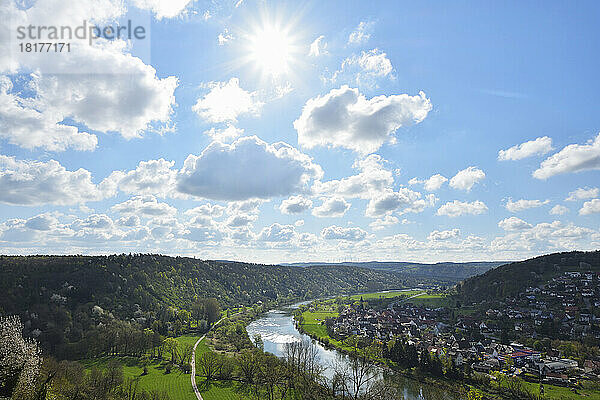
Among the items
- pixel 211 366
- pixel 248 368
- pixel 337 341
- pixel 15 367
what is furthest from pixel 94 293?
pixel 15 367

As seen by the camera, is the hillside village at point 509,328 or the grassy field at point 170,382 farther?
the hillside village at point 509,328

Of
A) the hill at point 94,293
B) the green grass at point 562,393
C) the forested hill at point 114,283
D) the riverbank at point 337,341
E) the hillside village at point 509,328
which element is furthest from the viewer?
the forested hill at point 114,283

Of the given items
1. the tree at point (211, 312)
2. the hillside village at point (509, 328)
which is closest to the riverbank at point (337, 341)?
the hillside village at point (509, 328)

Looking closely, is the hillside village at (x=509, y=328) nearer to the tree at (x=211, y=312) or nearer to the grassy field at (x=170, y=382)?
the tree at (x=211, y=312)

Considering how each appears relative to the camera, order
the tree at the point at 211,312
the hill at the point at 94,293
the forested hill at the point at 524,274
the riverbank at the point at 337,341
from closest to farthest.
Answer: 1. the riverbank at the point at 337,341
2. the hill at the point at 94,293
3. the tree at the point at 211,312
4. the forested hill at the point at 524,274

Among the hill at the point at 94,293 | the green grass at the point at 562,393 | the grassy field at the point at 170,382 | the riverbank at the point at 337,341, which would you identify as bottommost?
the riverbank at the point at 337,341

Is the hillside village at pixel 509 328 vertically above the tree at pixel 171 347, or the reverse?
the tree at pixel 171 347

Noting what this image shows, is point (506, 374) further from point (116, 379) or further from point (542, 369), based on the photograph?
point (116, 379)

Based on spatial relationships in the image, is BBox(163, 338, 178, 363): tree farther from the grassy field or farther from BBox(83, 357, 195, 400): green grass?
BBox(83, 357, 195, 400): green grass
